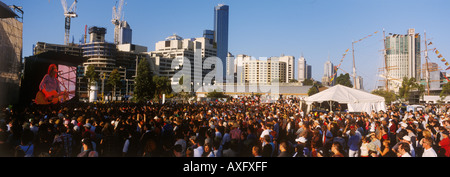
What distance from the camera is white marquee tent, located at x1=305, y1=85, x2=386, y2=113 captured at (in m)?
14.2

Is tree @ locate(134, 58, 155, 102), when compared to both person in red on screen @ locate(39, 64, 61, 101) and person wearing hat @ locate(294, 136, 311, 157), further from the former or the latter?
person wearing hat @ locate(294, 136, 311, 157)

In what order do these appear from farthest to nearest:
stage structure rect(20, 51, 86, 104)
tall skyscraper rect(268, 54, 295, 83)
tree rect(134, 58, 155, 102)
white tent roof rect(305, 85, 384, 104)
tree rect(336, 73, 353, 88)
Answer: tall skyscraper rect(268, 54, 295, 83), tree rect(336, 73, 353, 88), tree rect(134, 58, 155, 102), stage structure rect(20, 51, 86, 104), white tent roof rect(305, 85, 384, 104)

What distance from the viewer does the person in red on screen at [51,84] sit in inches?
661

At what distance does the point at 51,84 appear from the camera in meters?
17.4

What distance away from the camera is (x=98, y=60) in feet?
281

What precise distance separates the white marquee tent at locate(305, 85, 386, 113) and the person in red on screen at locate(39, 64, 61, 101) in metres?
16.7

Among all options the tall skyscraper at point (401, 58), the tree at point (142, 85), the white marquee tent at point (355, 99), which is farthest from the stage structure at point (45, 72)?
the tall skyscraper at point (401, 58)

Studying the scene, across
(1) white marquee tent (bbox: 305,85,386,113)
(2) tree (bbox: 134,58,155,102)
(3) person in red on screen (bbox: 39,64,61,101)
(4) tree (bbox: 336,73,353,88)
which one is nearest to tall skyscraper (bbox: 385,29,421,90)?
(4) tree (bbox: 336,73,353,88)

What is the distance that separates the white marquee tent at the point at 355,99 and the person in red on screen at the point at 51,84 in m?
16.7

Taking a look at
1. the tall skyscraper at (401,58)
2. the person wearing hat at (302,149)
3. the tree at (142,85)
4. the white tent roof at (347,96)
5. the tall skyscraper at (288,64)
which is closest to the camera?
the person wearing hat at (302,149)

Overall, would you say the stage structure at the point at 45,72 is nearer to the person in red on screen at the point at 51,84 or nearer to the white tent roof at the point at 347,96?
the person in red on screen at the point at 51,84

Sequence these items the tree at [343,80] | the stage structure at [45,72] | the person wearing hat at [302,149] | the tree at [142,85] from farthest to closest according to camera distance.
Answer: the tree at [343,80] < the tree at [142,85] < the stage structure at [45,72] < the person wearing hat at [302,149]
